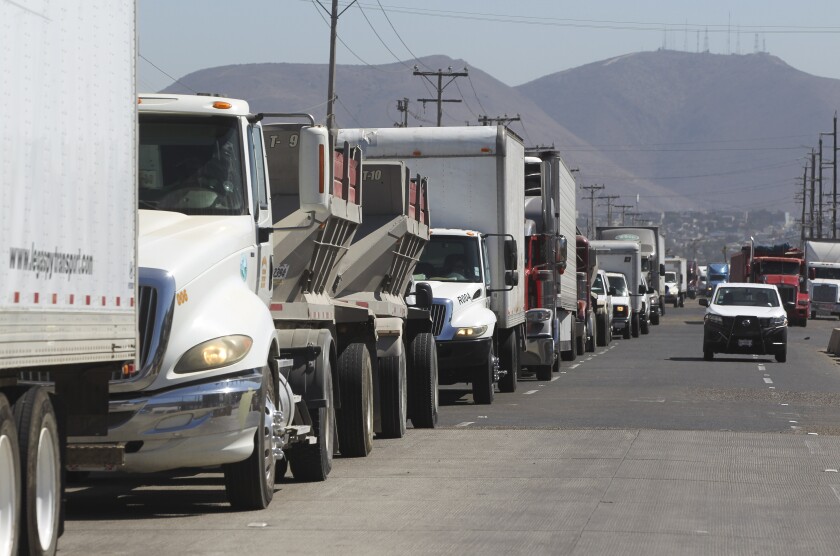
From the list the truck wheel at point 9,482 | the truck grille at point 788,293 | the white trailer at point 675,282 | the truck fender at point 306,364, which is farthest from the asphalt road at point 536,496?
the white trailer at point 675,282

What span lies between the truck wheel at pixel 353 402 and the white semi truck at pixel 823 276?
63618mm

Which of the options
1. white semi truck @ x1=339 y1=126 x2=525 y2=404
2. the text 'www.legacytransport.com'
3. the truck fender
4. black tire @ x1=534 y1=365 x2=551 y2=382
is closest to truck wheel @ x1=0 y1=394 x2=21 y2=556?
the text 'www.legacytransport.com'

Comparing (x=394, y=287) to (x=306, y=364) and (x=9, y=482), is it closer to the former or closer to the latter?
(x=306, y=364)

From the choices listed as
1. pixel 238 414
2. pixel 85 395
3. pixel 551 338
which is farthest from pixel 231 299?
pixel 551 338

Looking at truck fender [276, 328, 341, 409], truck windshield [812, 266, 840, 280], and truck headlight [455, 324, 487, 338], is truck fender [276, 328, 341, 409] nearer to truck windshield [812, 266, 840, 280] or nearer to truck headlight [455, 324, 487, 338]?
truck headlight [455, 324, 487, 338]

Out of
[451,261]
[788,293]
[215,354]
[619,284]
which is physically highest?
[451,261]

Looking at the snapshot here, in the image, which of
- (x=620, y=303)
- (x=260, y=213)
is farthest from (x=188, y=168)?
(x=620, y=303)

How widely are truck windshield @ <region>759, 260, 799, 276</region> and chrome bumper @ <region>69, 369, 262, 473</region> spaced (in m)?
66.2

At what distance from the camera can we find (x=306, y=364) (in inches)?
524

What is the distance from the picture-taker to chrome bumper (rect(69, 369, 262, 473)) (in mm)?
10328

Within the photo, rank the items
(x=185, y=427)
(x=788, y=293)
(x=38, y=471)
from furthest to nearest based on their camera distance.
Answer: (x=788, y=293) < (x=185, y=427) < (x=38, y=471)

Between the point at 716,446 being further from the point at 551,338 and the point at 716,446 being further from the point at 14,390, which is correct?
the point at 551,338

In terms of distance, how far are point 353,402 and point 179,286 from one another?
4.61m

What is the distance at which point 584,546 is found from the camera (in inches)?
390
